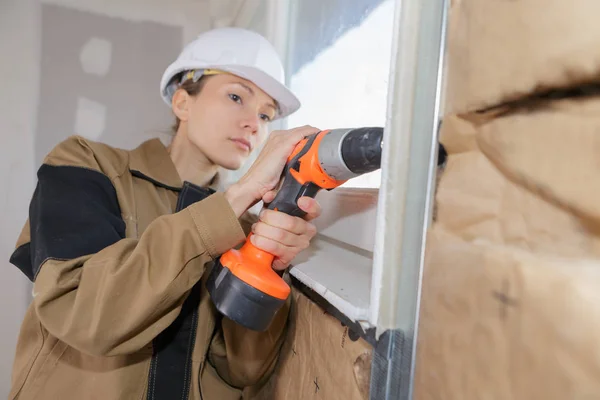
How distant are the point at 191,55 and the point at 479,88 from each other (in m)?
0.83

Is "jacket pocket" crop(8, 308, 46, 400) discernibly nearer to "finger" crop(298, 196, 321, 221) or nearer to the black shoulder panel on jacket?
the black shoulder panel on jacket

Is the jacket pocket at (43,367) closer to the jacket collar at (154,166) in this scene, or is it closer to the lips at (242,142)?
the jacket collar at (154,166)

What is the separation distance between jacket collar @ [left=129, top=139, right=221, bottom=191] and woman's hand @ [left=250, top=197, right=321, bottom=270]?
0.34 metres

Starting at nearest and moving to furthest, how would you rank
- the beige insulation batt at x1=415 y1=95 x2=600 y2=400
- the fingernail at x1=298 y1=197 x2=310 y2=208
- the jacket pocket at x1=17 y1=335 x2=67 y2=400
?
the beige insulation batt at x1=415 y1=95 x2=600 y2=400
the fingernail at x1=298 y1=197 x2=310 y2=208
the jacket pocket at x1=17 y1=335 x2=67 y2=400

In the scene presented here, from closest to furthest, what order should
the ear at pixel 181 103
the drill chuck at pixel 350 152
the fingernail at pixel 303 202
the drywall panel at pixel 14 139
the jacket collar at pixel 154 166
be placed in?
1. the drill chuck at pixel 350 152
2. the fingernail at pixel 303 202
3. the jacket collar at pixel 154 166
4. the ear at pixel 181 103
5. the drywall panel at pixel 14 139

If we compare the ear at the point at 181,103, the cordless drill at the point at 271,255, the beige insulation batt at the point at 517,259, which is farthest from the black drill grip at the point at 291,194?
the ear at the point at 181,103

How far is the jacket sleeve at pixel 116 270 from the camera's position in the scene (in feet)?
1.88

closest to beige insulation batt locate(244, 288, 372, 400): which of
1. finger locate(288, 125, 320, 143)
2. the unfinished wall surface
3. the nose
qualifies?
the unfinished wall surface

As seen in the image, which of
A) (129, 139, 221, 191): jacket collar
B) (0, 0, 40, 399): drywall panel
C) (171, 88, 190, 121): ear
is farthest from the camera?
(0, 0, 40, 399): drywall panel

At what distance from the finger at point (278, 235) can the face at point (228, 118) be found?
0.37 meters

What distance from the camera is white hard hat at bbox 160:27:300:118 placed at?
36.6 inches

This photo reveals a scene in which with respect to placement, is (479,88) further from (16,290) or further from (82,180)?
(16,290)

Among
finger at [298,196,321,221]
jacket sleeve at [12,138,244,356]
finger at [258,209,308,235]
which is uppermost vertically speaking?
finger at [298,196,321,221]

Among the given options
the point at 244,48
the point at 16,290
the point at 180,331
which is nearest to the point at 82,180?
the point at 180,331
